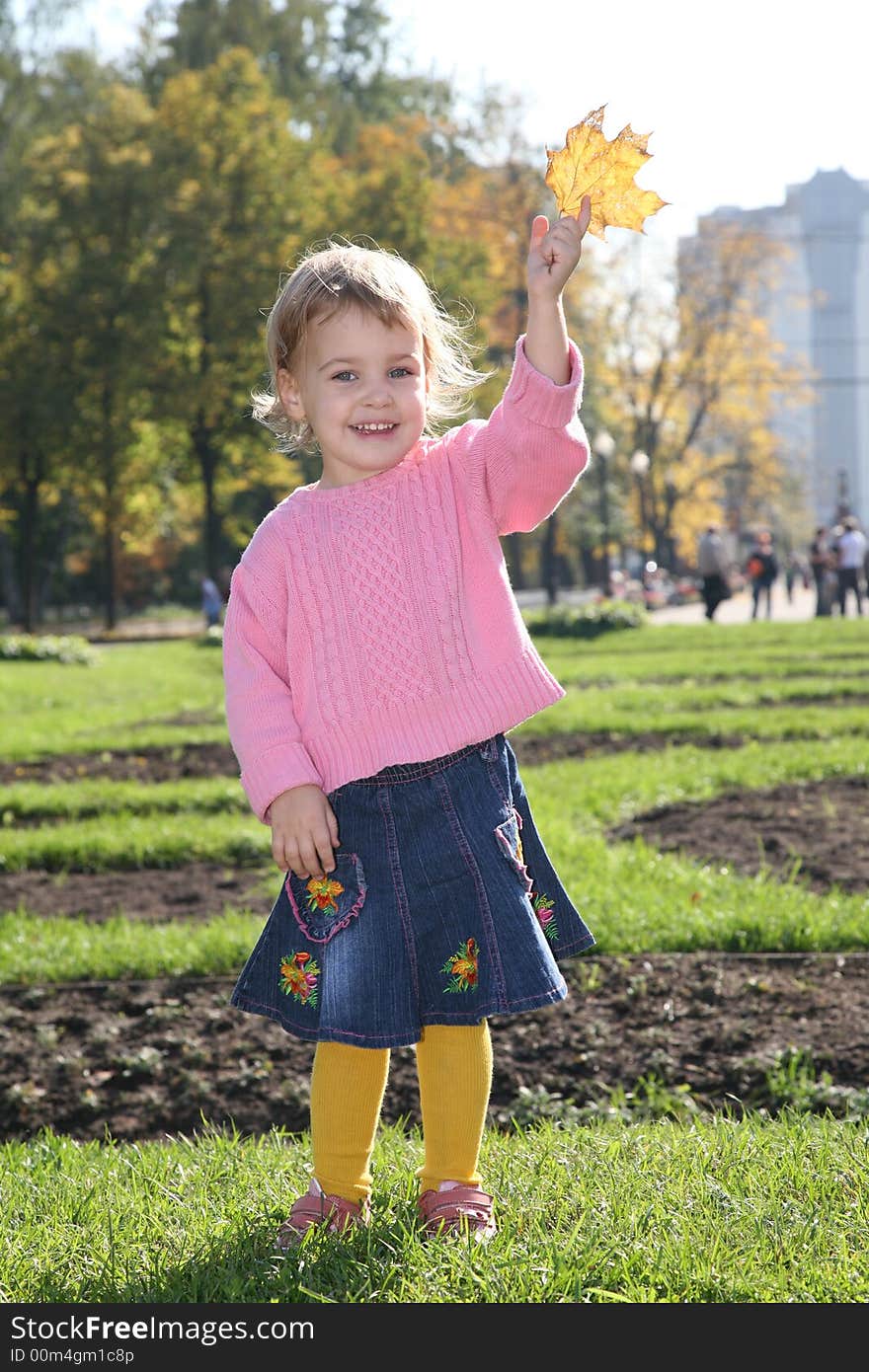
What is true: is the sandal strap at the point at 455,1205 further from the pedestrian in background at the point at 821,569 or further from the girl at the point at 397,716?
the pedestrian in background at the point at 821,569

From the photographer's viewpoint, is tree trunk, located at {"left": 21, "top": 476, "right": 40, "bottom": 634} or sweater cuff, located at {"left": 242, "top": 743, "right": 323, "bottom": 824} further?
tree trunk, located at {"left": 21, "top": 476, "right": 40, "bottom": 634}

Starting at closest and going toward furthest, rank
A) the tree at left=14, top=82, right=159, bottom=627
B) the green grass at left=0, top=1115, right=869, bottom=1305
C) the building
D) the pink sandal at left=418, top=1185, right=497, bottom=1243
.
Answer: the green grass at left=0, top=1115, right=869, bottom=1305
the pink sandal at left=418, top=1185, right=497, bottom=1243
the tree at left=14, top=82, right=159, bottom=627
the building

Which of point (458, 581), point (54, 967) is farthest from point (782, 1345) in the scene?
point (54, 967)

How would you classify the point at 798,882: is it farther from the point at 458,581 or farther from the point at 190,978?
the point at 458,581

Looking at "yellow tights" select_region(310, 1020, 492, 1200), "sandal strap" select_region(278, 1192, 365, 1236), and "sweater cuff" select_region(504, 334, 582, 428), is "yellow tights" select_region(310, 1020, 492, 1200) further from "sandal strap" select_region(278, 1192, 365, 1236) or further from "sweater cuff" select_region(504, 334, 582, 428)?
"sweater cuff" select_region(504, 334, 582, 428)

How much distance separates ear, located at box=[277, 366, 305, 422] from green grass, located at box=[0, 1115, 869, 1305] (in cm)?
147

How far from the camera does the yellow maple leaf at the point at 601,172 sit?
262 cm

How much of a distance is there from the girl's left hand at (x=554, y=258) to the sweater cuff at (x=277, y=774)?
90 cm

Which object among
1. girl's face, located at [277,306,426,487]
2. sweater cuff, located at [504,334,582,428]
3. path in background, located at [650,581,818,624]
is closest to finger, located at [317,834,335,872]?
girl's face, located at [277,306,426,487]

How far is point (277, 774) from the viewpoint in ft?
8.64

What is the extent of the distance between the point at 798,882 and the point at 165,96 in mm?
32855

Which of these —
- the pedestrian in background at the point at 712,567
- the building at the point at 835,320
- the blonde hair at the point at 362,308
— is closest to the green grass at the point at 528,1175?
the blonde hair at the point at 362,308

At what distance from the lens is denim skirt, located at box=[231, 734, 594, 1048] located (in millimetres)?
2533

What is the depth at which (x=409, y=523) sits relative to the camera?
108 inches
